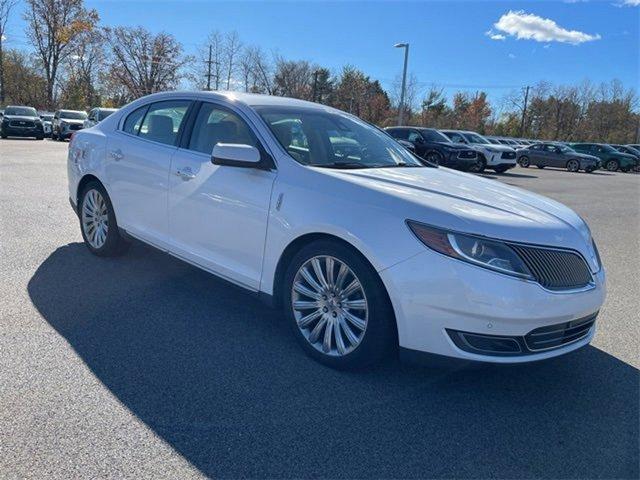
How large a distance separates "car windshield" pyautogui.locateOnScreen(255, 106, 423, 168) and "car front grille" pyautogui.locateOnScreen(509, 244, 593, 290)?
1485 mm

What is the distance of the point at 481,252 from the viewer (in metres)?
2.84

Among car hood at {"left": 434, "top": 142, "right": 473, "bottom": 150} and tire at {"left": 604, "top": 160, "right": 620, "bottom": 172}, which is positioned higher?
tire at {"left": 604, "top": 160, "right": 620, "bottom": 172}

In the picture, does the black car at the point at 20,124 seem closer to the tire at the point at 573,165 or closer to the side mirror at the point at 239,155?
the side mirror at the point at 239,155

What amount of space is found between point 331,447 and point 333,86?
66514 millimetres

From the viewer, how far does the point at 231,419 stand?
9.16 ft

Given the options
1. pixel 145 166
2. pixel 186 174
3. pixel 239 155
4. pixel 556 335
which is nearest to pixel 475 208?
pixel 556 335

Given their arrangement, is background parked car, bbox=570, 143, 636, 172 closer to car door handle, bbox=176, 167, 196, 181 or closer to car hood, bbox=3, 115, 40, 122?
car hood, bbox=3, 115, 40, 122

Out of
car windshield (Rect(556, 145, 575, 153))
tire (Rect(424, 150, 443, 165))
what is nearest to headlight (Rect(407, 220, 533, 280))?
tire (Rect(424, 150, 443, 165))

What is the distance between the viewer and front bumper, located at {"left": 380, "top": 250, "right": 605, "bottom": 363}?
9.13ft

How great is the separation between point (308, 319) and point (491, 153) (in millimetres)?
20903

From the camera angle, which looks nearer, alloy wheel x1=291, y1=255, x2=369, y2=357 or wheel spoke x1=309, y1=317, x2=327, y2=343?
alloy wheel x1=291, y1=255, x2=369, y2=357

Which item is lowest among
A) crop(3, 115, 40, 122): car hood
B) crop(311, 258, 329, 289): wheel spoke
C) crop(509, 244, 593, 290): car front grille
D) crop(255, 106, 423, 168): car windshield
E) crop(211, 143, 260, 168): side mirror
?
crop(311, 258, 329, 289): wheel spoke

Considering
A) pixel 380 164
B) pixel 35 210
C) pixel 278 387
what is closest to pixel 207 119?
pixel 380 164

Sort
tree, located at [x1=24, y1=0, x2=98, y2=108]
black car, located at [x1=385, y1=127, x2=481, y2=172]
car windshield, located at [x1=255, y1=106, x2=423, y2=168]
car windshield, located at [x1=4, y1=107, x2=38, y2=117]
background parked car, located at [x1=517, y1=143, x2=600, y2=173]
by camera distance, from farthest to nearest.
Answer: tree, located at [x1=24, y1=0, x2=98, y2=108] → background parked car, located at [x1=517, y1=143, x2=600, y2=173] → car windshield, located at [x1=4, y1=107, x2=38, y2=117] → black car, located at [x1=385, y1=127, x2=481, y2=172] → car windshield, located at [x1=255, y1=106, x2=423, y2=168]
